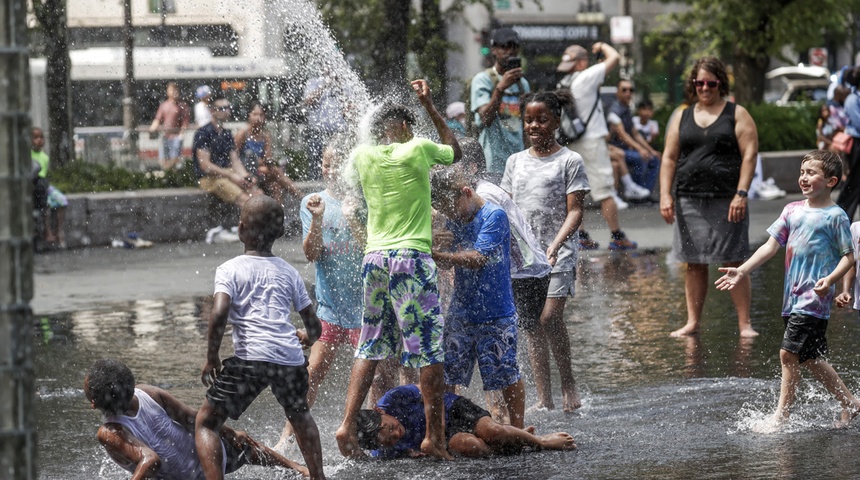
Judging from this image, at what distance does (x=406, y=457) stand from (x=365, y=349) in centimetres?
53

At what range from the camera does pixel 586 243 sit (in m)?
12.9

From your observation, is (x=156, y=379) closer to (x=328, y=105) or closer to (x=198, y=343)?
(x=198, y=343)

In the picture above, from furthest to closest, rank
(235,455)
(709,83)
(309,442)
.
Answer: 1. (709,83)
2. (235,455)
3. (309,442)

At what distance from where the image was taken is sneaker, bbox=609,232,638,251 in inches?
529

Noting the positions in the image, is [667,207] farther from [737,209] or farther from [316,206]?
[316,206]

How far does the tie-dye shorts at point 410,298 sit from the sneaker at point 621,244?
7.79 metres

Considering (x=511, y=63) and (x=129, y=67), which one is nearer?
(x=511, y=63)

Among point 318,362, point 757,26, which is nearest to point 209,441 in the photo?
point 318,362

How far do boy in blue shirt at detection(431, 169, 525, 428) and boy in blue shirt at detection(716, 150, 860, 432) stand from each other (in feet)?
3.54

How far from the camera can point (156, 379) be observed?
26.6 feet

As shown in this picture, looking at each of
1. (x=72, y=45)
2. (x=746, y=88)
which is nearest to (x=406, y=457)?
(x=746, y=88)

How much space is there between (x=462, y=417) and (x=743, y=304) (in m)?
3.42

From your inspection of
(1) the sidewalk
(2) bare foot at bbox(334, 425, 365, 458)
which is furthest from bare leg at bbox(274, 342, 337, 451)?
(1) the sidewalk

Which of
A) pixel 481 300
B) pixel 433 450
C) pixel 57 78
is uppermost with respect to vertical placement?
pixel 57 78
